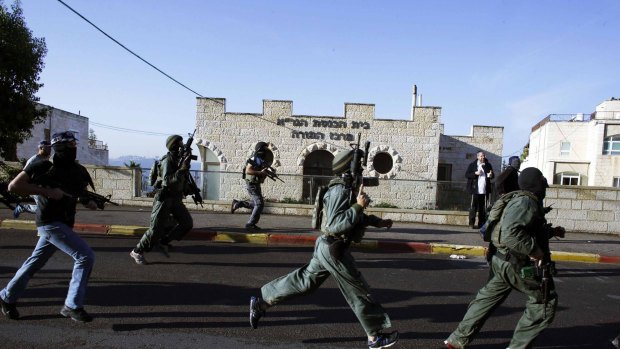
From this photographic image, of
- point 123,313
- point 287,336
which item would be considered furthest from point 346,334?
point 123,313

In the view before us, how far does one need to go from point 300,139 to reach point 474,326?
51.9 ft

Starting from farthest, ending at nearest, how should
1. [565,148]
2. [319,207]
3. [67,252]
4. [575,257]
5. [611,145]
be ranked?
[565,148] < [611,145] < [575,257] < [67,252] < [319,207]

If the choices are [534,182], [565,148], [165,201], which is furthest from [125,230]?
[565,148]

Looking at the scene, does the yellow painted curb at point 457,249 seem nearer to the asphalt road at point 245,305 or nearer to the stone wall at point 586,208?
the asphalt road at point 245,305

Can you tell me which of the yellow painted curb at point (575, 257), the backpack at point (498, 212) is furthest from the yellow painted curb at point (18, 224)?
the yellow painted curb at point (575, 257)

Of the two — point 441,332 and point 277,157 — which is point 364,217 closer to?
point 441,332

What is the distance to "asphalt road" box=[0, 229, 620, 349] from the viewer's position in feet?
12.2

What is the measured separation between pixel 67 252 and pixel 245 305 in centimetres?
180

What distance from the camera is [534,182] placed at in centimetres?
341

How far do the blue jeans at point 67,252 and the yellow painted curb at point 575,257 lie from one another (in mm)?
7552

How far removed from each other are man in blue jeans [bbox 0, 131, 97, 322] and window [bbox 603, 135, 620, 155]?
136 ft

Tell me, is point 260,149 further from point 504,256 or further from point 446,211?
point 504,256

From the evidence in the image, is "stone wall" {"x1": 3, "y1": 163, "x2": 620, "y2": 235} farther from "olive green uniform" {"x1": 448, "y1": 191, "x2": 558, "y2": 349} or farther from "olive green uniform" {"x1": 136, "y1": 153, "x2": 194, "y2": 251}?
"olive green uniform" {"x1": 448, "y1": 191, "x2": 558, "y2": 349}

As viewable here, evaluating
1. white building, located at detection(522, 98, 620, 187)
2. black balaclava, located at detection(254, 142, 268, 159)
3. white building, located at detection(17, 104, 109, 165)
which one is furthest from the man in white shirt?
white building, located at detection(522, 98, 620, 187)
